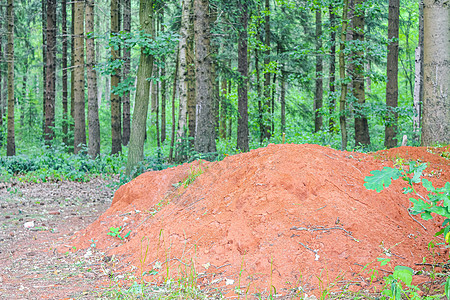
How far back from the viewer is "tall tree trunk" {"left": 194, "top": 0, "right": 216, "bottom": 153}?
10.1 meters

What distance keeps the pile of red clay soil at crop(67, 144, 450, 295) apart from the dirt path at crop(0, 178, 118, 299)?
46 cm

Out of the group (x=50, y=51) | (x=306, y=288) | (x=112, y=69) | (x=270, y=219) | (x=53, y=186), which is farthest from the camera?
(x=50, y=51)

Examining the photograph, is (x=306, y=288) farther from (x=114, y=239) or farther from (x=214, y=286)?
(x=114, y=239)

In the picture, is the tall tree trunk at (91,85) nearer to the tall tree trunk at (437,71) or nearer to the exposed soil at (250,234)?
the exposed soil at (250,234)

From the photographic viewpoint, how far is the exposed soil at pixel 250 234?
375cm

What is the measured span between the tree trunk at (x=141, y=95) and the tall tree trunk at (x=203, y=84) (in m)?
1.38

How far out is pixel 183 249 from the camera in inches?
175

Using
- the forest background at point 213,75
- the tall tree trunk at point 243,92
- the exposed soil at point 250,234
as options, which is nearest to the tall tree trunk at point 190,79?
the forest background at point 213,75

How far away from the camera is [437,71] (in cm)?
728

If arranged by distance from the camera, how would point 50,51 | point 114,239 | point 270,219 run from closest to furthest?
point 270,219 < point 114,239 < point 50,51

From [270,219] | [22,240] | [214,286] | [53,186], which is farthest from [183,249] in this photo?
[53,186]

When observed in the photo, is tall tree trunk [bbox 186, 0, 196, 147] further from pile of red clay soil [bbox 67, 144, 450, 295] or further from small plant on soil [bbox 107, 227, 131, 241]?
small plant on soil [bbox 107, 227, 131, 241]

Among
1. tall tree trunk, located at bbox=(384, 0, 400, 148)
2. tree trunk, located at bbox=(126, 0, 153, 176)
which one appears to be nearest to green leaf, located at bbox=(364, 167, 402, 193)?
tree trunk, located at bbox=(126, 0, 153, 176)

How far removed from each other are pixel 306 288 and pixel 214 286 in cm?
91
